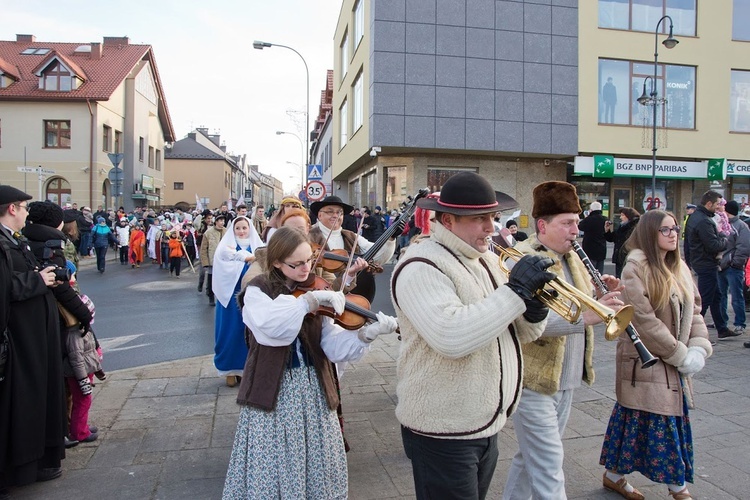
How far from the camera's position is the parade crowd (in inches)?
85.9

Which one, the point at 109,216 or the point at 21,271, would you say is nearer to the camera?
the point at 21,271

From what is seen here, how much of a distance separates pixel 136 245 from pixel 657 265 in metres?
18.3

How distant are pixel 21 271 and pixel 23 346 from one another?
1.54ft

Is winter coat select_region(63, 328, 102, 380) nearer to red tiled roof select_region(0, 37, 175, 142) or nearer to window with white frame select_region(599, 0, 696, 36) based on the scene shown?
window with white frame select_region(599, 0, 696, 36)

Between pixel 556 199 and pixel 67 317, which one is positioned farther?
pixel 67 317

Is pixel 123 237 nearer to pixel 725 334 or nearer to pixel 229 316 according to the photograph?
pixel 229 316

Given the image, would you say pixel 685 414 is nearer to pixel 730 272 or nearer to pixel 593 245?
pixel 730 272

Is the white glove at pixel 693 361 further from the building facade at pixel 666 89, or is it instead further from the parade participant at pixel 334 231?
the building facade at pixel 666 89

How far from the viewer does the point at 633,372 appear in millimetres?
3461

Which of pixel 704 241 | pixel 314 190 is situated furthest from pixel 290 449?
pixel 314 190

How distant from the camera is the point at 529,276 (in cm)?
195

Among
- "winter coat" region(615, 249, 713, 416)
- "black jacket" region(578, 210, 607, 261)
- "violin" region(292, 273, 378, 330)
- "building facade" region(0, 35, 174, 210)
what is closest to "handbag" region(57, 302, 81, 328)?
"violin" region(292, 273, 378, 330)

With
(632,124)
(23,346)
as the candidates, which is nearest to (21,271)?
(23,346)

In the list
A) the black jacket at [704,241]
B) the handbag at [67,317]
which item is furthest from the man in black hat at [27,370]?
the black jacket at [704,241]
